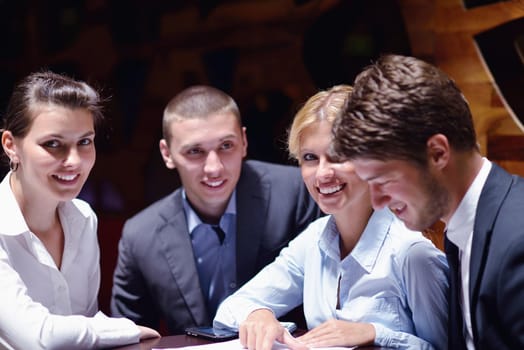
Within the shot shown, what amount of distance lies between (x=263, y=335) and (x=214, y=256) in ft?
3.01

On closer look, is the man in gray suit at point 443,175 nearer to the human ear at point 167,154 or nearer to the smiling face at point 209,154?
the smiling face at point 209,154

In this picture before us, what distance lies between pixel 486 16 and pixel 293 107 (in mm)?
1141

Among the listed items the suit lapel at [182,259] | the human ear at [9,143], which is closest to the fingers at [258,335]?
the suit lapel at [182,259]

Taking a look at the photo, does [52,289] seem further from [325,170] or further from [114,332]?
[325,170]

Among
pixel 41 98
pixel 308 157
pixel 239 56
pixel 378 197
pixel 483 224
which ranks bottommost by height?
pixel 483 224

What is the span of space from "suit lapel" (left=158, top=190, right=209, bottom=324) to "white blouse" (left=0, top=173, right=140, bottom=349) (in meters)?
0.32

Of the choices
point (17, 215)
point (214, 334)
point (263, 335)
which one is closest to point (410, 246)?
point (263, 335)

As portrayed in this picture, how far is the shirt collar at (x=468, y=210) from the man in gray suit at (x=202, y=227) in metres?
1.11

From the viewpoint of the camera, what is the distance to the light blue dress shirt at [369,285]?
1798 millimetres

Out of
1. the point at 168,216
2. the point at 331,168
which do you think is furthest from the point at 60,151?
the point at 331,168

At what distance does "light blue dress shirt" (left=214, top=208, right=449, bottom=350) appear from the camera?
1.80 metres

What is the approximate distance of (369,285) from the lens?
76.5 inches

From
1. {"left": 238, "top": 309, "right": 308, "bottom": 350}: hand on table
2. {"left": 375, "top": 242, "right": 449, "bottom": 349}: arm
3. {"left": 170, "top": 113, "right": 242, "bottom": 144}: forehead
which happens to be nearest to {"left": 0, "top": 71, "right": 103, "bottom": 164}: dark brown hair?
{"left": 170, "top": 113, "right": 242, "bottom": 144}: forehead

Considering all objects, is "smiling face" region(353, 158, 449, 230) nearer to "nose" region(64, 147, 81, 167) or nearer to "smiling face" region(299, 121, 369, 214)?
"smiling face" region(299, 121, 369, 214)
